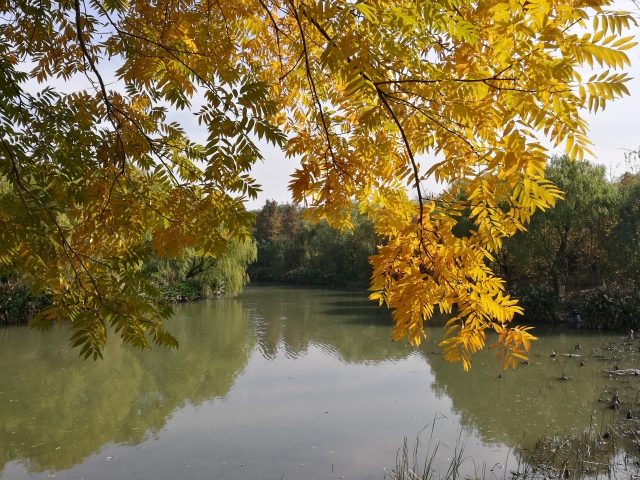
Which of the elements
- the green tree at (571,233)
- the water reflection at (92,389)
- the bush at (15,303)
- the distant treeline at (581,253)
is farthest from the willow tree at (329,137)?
the green tree at (571,233)

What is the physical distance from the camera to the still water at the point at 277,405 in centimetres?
546

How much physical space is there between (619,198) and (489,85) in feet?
51.1

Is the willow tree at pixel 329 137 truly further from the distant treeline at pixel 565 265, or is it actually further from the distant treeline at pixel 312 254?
the distant treeline at pixel 312 254

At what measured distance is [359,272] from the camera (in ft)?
88.2

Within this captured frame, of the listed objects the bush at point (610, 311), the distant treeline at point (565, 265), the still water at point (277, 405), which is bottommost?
the still water at point (277, 405)

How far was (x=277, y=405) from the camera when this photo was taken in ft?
23.4

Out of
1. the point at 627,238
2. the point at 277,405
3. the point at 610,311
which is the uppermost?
the point at 627,238

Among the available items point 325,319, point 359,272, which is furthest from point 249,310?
point 359,272

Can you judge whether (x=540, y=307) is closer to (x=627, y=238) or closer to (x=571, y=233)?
(x=627, y=238)

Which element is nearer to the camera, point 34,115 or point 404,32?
point 404,32

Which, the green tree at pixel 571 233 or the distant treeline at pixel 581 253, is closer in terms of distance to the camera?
the distant treeline at pixel 581 253

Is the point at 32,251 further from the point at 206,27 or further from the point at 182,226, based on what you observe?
the point at 206,27

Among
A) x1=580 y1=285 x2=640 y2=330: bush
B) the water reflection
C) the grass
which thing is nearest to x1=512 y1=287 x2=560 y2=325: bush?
x1=580 y1=285 x2=640 y2=330: bush

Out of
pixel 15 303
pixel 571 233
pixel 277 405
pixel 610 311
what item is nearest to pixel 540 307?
pixel 610 311
